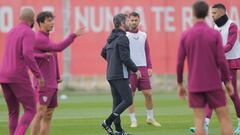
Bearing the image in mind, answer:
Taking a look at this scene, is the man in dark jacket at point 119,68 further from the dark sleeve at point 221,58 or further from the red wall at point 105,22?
the red wall at point 105,22

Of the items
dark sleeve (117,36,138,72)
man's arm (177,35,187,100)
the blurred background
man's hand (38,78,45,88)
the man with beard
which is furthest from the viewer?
the blurred background

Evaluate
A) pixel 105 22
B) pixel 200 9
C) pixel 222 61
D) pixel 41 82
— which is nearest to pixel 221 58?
pixel 222 61

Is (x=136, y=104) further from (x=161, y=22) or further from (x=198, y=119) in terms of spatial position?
(x=198, y=119)

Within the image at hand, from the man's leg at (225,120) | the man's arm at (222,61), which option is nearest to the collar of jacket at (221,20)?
the man's arm at (222,61)

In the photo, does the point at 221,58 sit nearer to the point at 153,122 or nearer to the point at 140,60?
the point at 140,60

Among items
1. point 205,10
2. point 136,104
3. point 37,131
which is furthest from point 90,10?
point 205,10

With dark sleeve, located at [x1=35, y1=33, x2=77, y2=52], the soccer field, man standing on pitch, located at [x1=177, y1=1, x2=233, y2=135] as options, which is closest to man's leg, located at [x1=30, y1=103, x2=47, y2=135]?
dark sleeve, located at [x1=35, y1=33, x2=77, y2=52]

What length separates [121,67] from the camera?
1333 cm

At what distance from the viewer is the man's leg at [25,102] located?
37.5 feet

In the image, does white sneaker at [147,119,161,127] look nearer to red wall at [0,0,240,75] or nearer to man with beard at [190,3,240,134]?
man with beard at [190,3,240,134]

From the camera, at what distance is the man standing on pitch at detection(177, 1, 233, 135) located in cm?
999

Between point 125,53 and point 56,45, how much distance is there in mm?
2054

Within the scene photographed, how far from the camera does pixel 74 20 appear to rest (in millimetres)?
26547

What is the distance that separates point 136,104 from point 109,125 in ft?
25.7
